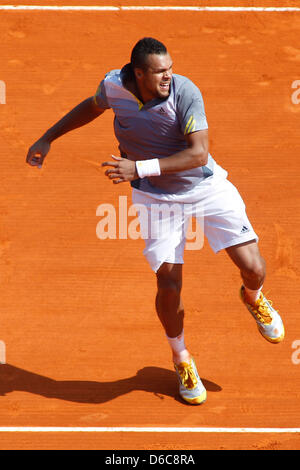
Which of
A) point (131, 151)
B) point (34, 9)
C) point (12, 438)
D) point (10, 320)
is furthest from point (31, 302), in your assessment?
point (34, 9)

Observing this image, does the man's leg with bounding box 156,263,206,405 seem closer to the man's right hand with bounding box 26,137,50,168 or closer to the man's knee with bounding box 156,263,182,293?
the man's knee with bounding box 156,263,182,293

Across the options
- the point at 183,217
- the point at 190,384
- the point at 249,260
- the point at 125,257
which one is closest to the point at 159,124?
the point at 183,217

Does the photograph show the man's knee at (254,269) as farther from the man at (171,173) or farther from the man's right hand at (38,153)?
the man's right hand at (38,153)

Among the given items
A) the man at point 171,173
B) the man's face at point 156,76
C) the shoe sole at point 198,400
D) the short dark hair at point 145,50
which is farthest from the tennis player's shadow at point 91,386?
the short dark hair at point 145,50

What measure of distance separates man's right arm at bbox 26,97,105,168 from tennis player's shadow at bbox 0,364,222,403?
1613mm

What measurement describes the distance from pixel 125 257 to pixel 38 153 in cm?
183

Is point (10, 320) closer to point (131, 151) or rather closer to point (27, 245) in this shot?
point (27, 245)

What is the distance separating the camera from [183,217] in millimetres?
4953

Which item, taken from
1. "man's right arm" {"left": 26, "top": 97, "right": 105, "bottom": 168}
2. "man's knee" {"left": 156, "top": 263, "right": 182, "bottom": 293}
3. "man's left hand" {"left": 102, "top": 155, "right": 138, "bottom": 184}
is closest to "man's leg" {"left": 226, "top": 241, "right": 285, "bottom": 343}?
"man's knee" {"left": 156, "top": 263, "right": 182, "bottom": 293}

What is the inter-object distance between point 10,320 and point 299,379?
7.52 ft

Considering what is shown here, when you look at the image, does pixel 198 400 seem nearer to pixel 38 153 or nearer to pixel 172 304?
pixel 172 304

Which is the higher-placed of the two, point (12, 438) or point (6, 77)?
point (6, 77)

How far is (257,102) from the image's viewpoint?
25.8 feet

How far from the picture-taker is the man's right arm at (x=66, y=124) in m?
5.05
